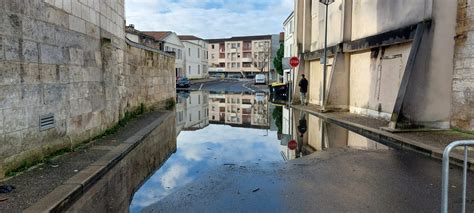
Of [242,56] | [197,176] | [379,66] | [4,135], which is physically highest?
[242,56]

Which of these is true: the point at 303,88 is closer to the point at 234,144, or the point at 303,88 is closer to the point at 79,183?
the point at 234,144

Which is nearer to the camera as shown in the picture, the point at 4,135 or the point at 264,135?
the point at 4,135

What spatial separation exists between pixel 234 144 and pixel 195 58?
6625 cm

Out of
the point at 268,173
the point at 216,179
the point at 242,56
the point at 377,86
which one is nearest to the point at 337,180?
the point at 268,173

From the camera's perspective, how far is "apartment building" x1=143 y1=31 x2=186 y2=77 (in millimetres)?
56672

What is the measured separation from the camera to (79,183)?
5.34m

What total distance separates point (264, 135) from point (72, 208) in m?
7.99

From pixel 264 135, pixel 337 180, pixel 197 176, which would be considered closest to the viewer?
pixel 337 180

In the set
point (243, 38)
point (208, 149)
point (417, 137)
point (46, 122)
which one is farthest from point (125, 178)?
point (243, 38)

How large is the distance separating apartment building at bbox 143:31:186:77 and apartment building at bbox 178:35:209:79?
3215 mm

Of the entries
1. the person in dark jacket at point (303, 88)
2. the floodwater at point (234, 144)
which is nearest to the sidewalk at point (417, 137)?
the floodwater at point (234, 144)

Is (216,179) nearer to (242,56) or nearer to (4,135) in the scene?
(4,135)

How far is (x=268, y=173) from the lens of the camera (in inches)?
266

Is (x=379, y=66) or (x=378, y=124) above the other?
(x=379, y=66)
